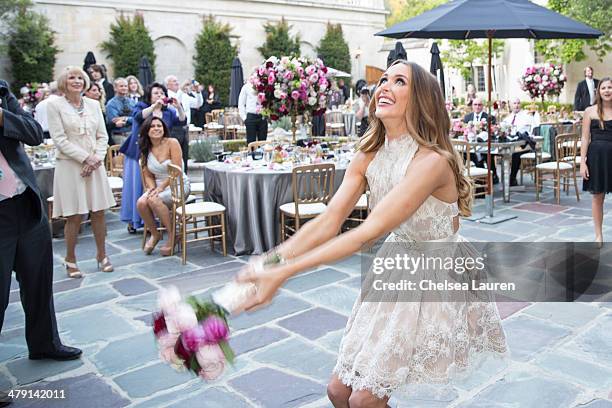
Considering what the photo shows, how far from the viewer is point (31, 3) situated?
1903cm

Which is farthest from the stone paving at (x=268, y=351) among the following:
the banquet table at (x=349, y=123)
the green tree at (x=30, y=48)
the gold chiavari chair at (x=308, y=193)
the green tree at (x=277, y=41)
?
the green tree at (x=277, y=41)

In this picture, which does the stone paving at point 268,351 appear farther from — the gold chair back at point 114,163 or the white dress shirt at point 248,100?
the white dress shirt at point 248,100

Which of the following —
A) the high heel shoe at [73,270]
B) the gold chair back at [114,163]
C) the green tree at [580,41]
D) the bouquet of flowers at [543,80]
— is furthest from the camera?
the green tree at [580,41]

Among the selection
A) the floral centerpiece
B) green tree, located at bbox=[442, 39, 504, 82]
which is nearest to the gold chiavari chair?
the floral centerpiece

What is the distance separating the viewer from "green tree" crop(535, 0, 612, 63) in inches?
770

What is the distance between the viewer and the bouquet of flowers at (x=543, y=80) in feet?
38.6

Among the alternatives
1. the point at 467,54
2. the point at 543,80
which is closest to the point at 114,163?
the point at 543,80

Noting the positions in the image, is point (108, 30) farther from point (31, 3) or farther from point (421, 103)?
point (421, 103)

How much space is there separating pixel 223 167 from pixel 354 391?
496 cm

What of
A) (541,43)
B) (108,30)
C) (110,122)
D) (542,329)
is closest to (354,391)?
(542,329)

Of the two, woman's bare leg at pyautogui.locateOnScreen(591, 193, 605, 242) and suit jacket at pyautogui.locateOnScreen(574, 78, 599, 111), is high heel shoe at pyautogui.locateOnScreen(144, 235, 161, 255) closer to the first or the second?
woman's bare leg at pyautogui.locateOnScreen(591, 193, 605, 242)

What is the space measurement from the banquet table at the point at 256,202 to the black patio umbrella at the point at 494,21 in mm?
2185

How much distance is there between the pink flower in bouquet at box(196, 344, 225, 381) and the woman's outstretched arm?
14 centimetres

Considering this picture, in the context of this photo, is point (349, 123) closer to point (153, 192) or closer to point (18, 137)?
point (153, 192)
